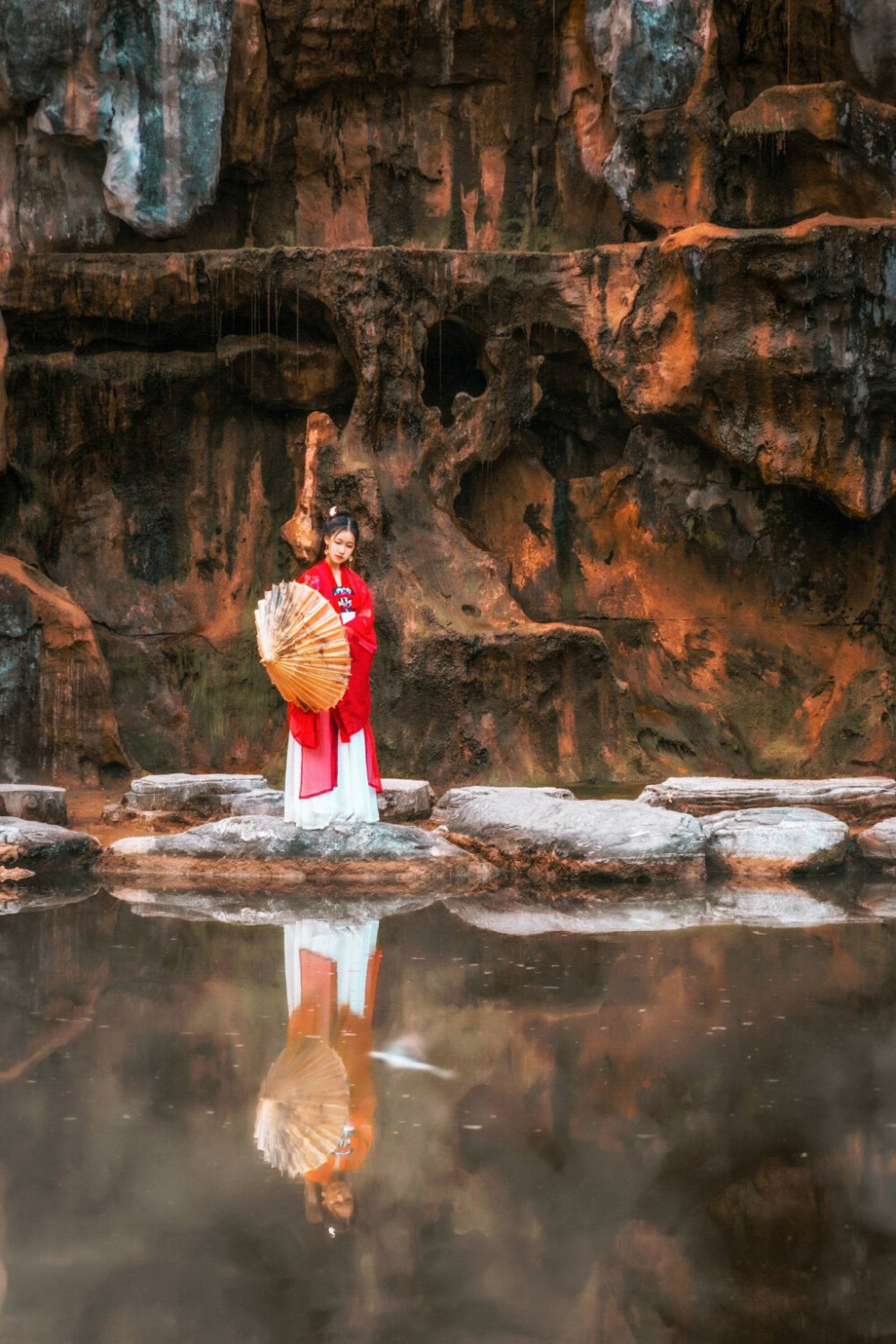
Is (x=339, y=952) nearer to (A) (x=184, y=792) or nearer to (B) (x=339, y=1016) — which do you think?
A: (B) (x=339, y=1016)

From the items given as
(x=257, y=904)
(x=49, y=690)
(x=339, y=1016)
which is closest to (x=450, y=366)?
(x=49, y=690)

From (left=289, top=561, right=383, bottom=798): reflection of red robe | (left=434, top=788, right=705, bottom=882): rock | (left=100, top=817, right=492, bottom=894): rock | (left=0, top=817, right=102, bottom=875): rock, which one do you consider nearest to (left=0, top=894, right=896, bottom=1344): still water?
(left=100, top=817, right=492, bottom=894): rock

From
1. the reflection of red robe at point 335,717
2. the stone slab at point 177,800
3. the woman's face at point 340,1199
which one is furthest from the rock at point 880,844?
the woman's face at point 340,1199

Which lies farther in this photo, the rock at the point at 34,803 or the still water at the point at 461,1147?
the rock at the point at 34,803

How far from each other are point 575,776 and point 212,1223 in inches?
409

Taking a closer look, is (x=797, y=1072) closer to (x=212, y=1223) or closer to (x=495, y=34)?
(x=212, y=1223)

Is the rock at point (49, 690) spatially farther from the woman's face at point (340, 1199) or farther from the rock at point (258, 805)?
the woman's face at point (340, 1199)

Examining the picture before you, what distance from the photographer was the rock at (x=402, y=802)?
11.2m

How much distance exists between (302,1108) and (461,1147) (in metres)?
0.58

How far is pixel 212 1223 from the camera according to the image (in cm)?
396

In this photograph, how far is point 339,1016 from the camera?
234 inches

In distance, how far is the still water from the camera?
3596 mm

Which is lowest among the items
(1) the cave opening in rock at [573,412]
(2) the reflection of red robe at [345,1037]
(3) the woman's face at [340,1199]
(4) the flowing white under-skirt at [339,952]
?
(4) the flowing white under-skirt at [339,952]

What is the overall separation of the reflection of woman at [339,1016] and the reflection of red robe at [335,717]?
5.76 ft
